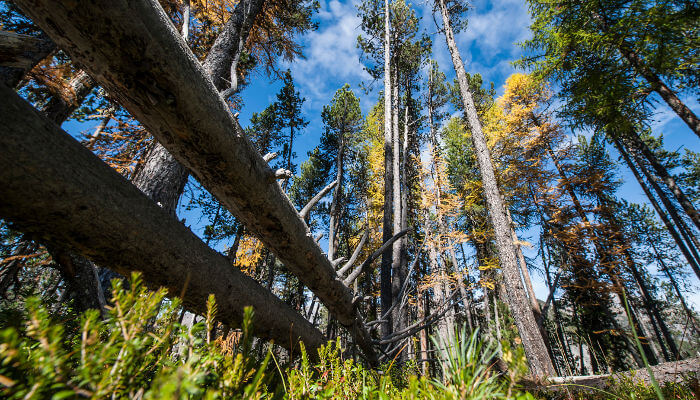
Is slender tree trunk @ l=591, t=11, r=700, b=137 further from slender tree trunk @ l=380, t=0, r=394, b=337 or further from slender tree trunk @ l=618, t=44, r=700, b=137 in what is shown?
slender tree trunk @ l=380, t=0, r=394, b=337

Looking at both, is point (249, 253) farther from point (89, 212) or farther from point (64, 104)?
point (89, 212)

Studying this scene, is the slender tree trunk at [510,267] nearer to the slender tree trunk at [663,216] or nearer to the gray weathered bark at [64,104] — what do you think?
the gray weathered bark at [64,104]

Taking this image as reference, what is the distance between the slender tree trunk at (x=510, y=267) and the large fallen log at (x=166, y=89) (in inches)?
230

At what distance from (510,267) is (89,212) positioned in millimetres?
6620

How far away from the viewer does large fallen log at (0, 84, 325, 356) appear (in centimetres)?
73

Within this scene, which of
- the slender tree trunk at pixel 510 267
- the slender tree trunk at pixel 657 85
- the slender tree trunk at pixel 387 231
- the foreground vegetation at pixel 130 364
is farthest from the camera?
the slender tree trunk at pixel 657 85

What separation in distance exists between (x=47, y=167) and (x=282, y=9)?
7055 millimetres

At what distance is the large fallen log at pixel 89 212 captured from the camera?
73cm

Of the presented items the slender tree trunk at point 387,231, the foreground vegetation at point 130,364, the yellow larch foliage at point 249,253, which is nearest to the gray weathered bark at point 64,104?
the foreground vegetation at point 130,364

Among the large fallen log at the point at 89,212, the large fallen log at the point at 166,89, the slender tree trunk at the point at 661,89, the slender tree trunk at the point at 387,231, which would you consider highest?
the slender tree trunk at the point at 661,89

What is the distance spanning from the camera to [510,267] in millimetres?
5457

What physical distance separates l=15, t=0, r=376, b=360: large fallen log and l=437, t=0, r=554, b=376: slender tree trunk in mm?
5853

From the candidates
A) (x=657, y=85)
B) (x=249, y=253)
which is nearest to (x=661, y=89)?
(x=657, y=85)

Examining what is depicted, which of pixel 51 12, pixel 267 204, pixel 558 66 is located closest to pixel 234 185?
pixel 267 204
